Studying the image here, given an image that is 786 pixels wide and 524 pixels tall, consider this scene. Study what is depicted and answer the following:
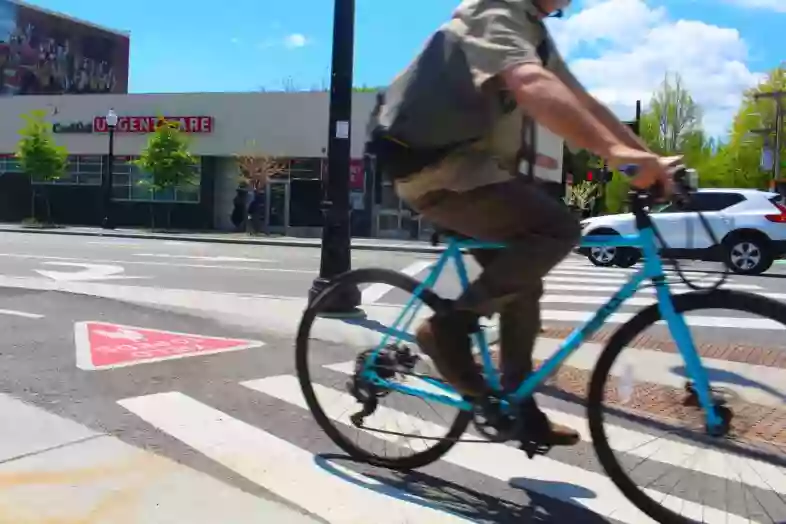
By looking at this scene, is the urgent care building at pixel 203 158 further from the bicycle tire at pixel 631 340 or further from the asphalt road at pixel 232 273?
the bicycle tire at pixel 631 340

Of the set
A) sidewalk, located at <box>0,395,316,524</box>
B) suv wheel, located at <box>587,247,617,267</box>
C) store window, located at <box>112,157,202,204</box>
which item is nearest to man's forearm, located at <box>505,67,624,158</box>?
suv wheel, located at <box>587,247,617,267</box>

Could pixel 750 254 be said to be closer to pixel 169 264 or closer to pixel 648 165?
pixel 169 264

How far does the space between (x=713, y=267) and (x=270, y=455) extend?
224 cm

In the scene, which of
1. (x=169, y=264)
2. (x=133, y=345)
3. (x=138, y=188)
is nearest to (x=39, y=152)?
(x=138, y=188)

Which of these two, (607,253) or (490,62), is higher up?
(490,62)

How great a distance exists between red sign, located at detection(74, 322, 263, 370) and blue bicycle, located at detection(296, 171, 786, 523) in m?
2.24

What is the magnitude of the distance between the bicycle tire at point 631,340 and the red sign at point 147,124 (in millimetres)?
32981

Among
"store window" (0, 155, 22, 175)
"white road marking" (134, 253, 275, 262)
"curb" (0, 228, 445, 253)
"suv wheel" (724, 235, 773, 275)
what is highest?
"store window" (0, 155, 22, 175)

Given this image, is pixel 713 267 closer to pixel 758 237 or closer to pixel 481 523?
pixel 481 523

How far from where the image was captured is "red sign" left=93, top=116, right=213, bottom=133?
34.0 meters

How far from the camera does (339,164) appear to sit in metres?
7.85

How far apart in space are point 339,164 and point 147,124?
29726 millimetres

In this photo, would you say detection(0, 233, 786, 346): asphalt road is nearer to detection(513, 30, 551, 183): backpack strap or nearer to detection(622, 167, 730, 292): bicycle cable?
detection(513, 30, 551, 183): backpack strap

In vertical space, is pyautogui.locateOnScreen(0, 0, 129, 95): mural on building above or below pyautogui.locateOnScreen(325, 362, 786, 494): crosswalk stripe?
above
